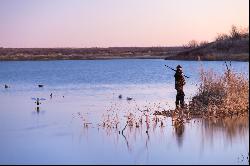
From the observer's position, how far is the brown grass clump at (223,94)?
588 inches

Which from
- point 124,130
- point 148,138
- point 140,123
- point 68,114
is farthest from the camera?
point 68,114

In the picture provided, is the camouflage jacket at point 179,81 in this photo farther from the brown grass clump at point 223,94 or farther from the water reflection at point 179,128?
the water reflection at point 179,128

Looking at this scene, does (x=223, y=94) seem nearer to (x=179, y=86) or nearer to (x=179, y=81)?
(x=179, y=86)

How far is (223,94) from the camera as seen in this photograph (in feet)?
53.8

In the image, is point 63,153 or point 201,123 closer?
point 63,153

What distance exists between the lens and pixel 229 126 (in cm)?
1385

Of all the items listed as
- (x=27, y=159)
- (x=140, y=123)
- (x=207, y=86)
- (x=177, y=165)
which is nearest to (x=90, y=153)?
(x=27, y=159)

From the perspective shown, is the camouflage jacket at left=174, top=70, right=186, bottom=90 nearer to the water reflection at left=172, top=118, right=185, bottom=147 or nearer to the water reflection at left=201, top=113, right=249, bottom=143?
the water reflection at left=172, top=118, right=185, bottom=147

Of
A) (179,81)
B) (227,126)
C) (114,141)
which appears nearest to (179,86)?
(179,81)

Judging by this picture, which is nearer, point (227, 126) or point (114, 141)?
point (114, 141)

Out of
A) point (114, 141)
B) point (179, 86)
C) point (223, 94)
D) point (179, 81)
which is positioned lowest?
point (114, 141)

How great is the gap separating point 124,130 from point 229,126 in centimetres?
260

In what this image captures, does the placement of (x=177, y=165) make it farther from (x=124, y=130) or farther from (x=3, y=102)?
(x=3, y=102)

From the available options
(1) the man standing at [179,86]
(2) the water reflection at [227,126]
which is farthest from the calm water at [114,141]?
(1) the man standing at [179,86]
